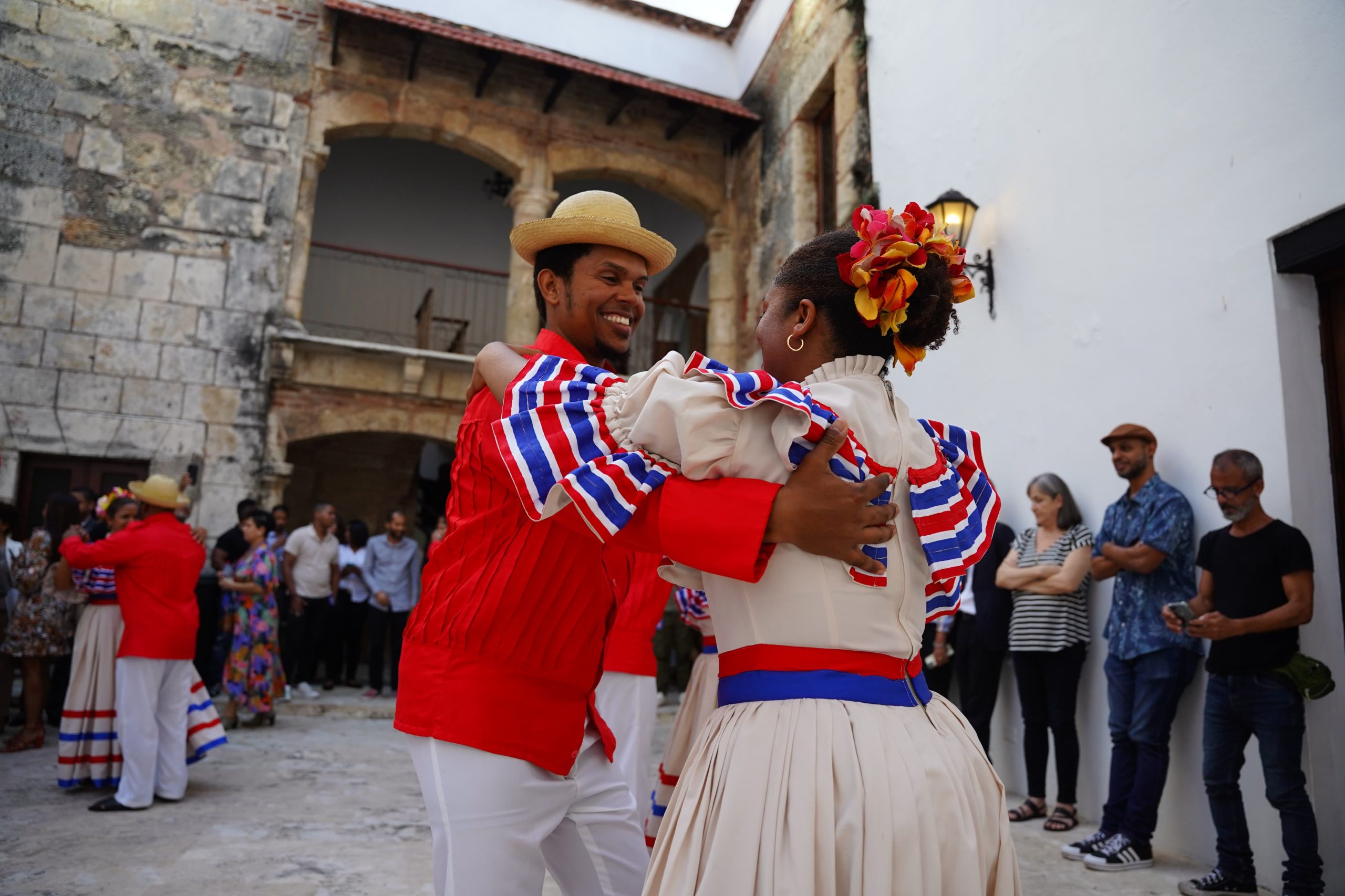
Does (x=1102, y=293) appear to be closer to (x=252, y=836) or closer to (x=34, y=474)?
(x=252, y=836)

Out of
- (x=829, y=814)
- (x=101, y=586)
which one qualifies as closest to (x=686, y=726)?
(x=829, y=814)

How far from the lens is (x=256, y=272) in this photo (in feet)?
31.9

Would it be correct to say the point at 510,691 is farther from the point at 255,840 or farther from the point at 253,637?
the point at 253,637

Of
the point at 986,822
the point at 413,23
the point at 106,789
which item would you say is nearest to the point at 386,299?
the point at 413,23

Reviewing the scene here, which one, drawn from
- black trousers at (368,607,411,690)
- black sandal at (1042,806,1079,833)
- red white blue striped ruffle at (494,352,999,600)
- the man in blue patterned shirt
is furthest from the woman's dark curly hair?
black trousers at (368,607,411,690)

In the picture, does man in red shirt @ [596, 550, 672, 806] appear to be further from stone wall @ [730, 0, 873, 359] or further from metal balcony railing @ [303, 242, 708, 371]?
metal balcony railing @ [303, 242, 708, 371]

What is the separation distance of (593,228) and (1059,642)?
372 cm

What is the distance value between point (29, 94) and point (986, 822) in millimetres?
11125

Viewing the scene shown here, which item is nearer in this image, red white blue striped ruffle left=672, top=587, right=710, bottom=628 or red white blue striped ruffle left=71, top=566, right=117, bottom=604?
red white blue striped ruffle left=672, top=587, right=710, bottom=628

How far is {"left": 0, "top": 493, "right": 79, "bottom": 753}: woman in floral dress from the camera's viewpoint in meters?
5.97

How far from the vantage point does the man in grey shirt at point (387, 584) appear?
9.11 metres

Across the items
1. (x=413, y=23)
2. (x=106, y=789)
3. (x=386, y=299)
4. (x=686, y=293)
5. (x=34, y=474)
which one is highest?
(x=413, y=23)

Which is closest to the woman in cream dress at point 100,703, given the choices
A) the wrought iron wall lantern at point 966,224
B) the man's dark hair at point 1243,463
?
the man's dark hair at point 1243,463

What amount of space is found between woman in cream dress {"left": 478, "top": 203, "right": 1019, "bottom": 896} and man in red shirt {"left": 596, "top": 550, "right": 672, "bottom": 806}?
2111 millimetres
